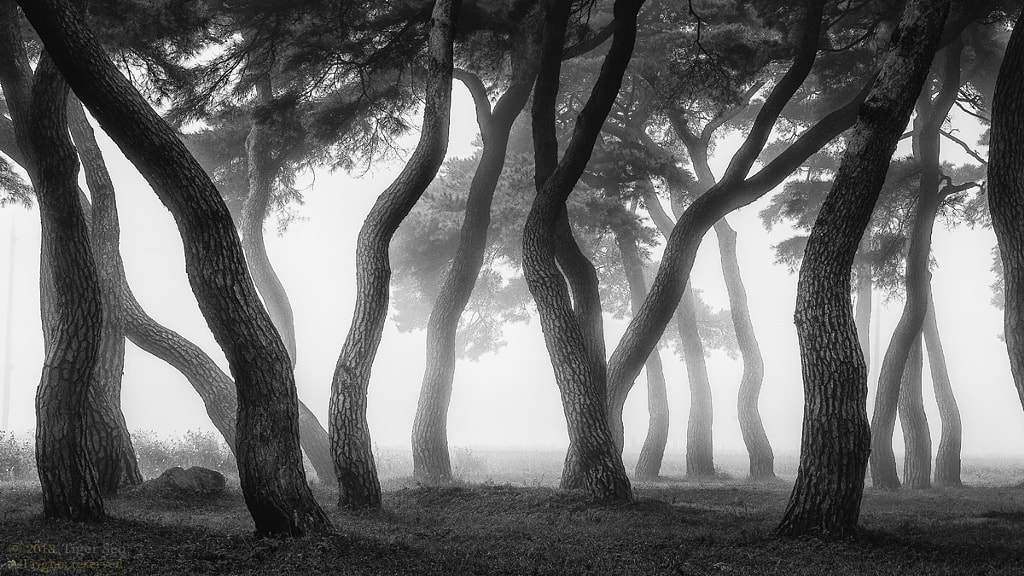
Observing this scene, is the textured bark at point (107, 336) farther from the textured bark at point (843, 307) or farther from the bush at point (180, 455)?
the textured bark at point (843, 307)

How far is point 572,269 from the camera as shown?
11820 mm

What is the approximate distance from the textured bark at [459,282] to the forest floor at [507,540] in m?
3.02

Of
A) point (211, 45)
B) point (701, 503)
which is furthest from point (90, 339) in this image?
point (701, 503)

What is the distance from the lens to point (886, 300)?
1981 cm

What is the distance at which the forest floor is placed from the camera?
563 centimetres

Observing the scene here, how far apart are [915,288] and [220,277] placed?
12.6 m

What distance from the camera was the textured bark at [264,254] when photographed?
13344 millimetres

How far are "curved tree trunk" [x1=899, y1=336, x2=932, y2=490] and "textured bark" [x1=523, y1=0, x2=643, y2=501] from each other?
7.87 metres

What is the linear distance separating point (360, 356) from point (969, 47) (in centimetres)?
1361

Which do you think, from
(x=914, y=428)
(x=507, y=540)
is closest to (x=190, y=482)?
(x=507, y=540)

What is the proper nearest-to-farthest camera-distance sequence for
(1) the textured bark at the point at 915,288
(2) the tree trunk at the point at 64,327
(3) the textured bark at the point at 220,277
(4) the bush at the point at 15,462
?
1. (3) the textured bark at the point at 220,277
2. (2) the tree trunk at the point at 64,327
3. (1) the textured bark at the point at 915,288
4. (4) the bush at the point at 15,462

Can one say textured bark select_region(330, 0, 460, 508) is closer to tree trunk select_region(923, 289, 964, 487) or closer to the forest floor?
the forest floor

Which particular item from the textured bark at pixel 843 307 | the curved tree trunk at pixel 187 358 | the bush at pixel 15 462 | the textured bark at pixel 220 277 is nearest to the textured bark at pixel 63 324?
the textured bark at pixel 220 277

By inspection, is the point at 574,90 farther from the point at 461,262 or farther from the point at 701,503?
the point at 701,503
